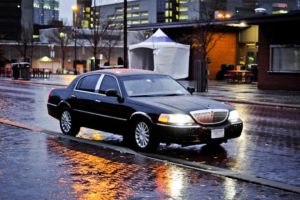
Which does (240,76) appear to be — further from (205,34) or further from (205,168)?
(205,168)

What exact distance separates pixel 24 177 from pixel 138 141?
302 cm

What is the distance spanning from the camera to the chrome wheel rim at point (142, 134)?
10422mm

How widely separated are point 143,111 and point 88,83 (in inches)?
91.3

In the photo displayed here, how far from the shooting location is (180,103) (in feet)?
34.1

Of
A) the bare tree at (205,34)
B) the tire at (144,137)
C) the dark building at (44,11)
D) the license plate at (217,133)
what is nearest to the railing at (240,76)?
the bare tree at (205,34)

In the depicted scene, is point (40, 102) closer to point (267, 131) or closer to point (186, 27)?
point (267, 131)

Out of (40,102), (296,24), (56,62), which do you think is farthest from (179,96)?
(56,62)

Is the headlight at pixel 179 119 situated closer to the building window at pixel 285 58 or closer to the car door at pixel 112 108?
the car door at pixel 112 108

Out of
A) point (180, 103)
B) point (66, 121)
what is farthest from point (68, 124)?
point (180, 103)

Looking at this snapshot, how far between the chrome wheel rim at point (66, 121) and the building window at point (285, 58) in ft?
67.7

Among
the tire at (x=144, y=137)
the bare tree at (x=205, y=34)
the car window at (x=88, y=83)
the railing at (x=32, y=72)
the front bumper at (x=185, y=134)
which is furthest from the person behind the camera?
the railing at (x=32, y=72)

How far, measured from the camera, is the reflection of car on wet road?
1001 cm

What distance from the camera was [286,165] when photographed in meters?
9.30

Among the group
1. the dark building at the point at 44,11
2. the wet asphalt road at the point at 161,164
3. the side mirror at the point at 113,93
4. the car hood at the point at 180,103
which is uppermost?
the dark building at the point at 44,11
